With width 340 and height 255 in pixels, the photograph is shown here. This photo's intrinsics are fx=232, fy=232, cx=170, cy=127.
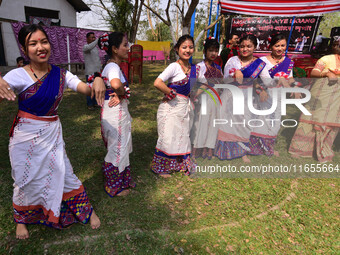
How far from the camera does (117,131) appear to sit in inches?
108

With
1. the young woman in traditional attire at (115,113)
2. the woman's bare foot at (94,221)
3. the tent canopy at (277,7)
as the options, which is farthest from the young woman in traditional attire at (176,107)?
the tent canopy at (277,7)

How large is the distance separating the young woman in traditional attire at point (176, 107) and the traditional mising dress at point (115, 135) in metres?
0.58

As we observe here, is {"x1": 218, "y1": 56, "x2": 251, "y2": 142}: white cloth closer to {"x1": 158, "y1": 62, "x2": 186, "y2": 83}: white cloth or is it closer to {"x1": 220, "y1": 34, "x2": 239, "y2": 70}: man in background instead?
{"x1": 158, "y1": 62, "x2": 186, "y2": 83}: white cloth

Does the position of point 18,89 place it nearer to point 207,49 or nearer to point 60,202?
point 60,202

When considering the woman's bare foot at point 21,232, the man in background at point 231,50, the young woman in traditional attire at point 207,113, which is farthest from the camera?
the man in background at point 231,50

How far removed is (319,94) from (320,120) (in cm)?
45

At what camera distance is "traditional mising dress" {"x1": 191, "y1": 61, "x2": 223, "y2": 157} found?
3494 mm

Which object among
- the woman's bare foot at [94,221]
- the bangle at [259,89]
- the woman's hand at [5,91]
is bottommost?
the woman's bare foot at [94,221]

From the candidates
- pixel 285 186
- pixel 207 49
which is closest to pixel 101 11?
pixel 207 49

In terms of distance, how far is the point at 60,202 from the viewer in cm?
222

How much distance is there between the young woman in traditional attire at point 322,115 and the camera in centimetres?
377

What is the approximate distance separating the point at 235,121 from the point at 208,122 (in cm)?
52

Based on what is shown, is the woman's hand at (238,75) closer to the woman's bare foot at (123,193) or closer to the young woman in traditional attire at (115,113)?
the young woman in traditional attire at (115,113)

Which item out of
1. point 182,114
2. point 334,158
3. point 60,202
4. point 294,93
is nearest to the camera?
point 60,202
